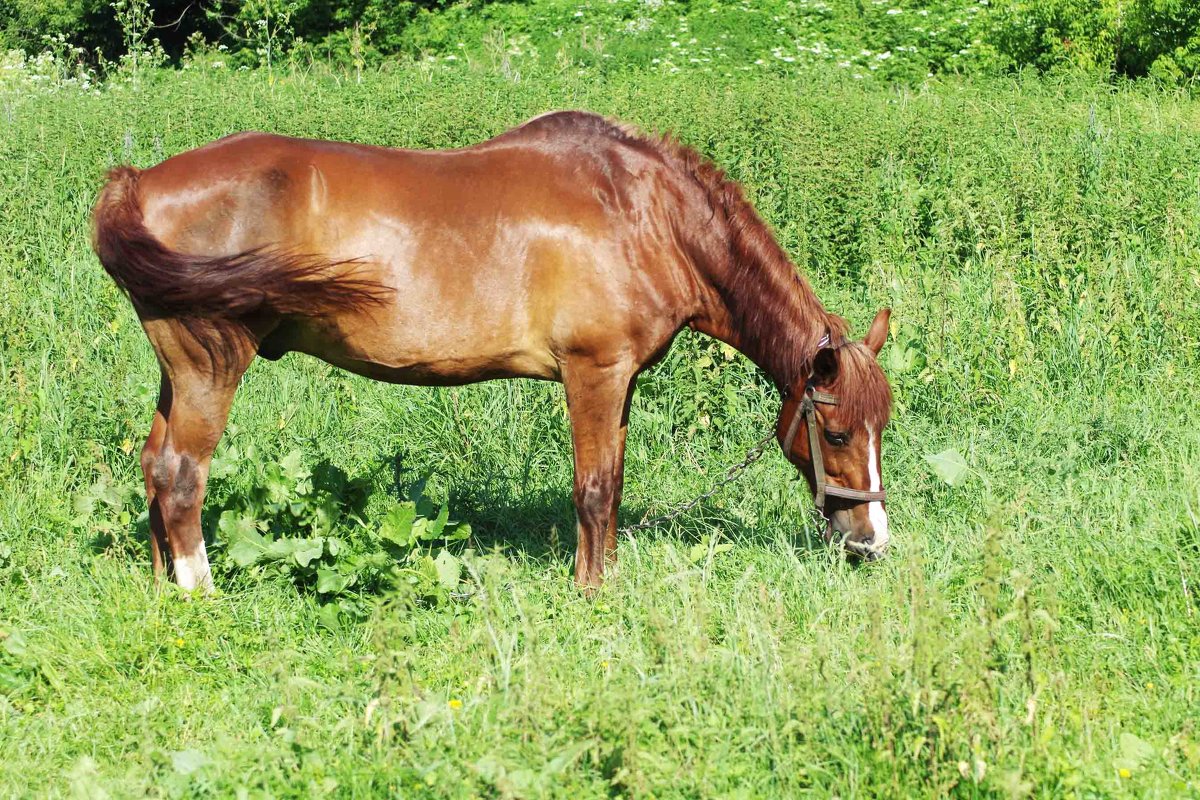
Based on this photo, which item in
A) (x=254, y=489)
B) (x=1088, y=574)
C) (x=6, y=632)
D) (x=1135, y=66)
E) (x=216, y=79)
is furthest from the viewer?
(x=1135, y=66)

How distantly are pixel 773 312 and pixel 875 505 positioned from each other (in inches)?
34.6

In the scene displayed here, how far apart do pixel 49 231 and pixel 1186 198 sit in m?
7.57

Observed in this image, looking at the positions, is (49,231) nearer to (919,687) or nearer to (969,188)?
(969,188)

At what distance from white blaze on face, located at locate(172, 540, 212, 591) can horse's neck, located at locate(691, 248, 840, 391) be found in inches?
88.2

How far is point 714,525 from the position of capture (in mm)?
5477

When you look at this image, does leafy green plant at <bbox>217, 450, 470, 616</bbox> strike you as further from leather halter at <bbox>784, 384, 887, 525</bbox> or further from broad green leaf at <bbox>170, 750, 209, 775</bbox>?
leather halter at <bbox>784, 384, 887, 525</bbox>

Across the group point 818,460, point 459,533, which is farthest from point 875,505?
point 459,533

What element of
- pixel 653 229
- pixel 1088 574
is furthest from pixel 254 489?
pixel 1088 574

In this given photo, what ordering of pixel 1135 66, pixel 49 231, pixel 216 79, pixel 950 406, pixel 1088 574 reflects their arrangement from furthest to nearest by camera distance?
1. pixel 1135 66
2. pixel 216 79
3. pixel 49 231
4. pixel 950 406
5. pixel 1088 574

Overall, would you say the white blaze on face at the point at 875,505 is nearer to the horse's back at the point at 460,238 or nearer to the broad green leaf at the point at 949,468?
the broad green leaf at the point at 949,468

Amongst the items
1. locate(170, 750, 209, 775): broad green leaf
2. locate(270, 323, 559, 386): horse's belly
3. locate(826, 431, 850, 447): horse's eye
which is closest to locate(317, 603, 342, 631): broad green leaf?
locate(270, 323, 559, 386): horse's belly

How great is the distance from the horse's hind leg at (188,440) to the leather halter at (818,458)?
85.7 inches

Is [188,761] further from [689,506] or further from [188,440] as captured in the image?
[689,506]

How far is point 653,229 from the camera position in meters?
4.70
